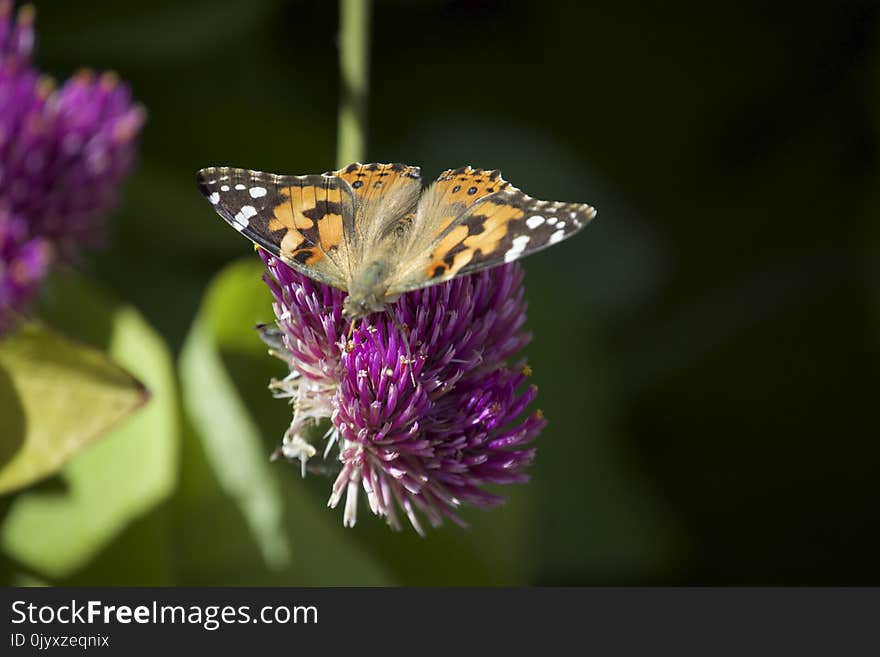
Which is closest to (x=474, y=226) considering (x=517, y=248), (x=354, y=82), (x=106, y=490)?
(x=517, y=248)

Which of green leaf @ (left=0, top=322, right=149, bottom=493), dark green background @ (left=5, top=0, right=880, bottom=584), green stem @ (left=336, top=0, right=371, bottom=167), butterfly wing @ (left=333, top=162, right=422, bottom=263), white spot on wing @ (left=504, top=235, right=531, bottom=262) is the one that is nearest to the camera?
white spot on wing @ (left=504, top=235, right=531, bottom=262)

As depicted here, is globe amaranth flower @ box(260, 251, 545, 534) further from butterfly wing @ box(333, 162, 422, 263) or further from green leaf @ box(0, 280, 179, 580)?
green leaf @ box(0, 280, 179, 580)

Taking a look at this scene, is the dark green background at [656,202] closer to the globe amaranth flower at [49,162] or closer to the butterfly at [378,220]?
the globe amaranth flower at [49,162]

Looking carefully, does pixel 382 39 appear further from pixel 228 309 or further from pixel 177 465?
pixel 177 465

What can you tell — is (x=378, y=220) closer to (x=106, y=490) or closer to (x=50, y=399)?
(x=50, y=399)

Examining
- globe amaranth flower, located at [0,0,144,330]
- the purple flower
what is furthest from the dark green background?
the purple flower

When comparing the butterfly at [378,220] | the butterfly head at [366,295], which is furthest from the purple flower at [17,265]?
the butterfly head at [366,295]
